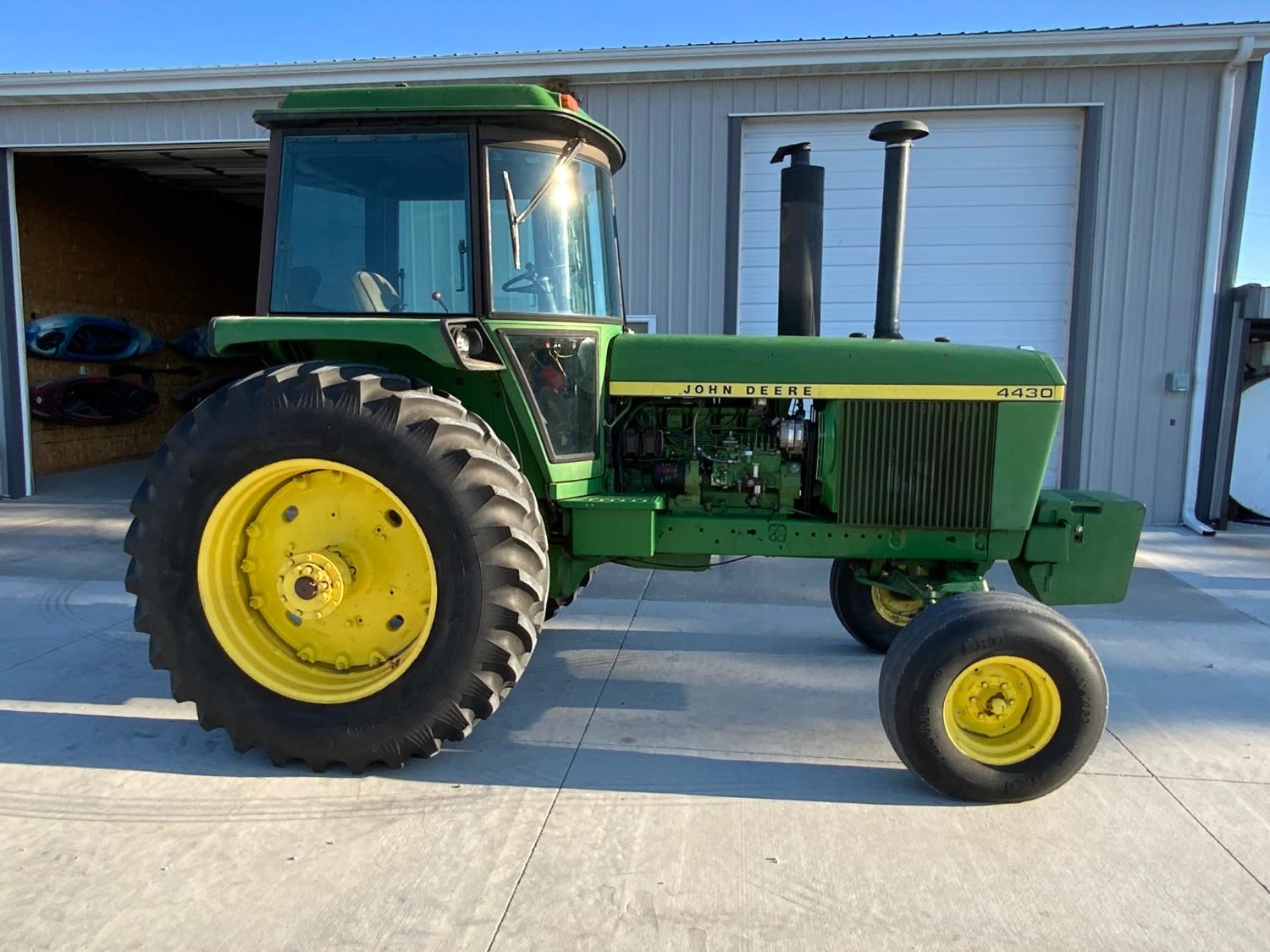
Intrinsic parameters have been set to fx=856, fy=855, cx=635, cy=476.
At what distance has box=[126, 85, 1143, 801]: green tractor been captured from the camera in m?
2.73

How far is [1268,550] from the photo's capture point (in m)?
6.70

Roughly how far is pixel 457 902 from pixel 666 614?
2772 millimetres

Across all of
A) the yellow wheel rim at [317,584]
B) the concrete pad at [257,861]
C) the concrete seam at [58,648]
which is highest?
the yellow wheel rim at [317,584]

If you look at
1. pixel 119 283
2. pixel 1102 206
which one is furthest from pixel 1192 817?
pixel 119 283

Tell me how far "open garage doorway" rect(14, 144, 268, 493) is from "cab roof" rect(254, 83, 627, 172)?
578 centimetres

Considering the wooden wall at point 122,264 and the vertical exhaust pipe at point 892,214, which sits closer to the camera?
the vertical exhaust pipe at point 892,214

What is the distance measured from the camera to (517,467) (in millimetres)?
2932

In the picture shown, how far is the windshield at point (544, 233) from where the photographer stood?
3029 mm

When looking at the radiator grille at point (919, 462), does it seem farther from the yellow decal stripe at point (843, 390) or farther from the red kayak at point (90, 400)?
the red kayak at point (90, 400)

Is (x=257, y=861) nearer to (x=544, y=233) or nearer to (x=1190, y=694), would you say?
(x=544, y=233)

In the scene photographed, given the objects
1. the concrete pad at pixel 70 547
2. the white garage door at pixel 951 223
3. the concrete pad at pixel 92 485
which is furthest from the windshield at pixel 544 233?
the concrete pad at pixel 92 485

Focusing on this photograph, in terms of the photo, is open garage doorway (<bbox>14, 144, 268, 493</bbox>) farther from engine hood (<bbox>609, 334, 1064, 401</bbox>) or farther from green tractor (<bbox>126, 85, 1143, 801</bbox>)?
engine hood (<bbox>609, 334, 1064, 401</bbox>)

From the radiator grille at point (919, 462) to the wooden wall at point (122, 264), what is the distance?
32.0 feet

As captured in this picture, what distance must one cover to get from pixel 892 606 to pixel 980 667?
4.55 feet
